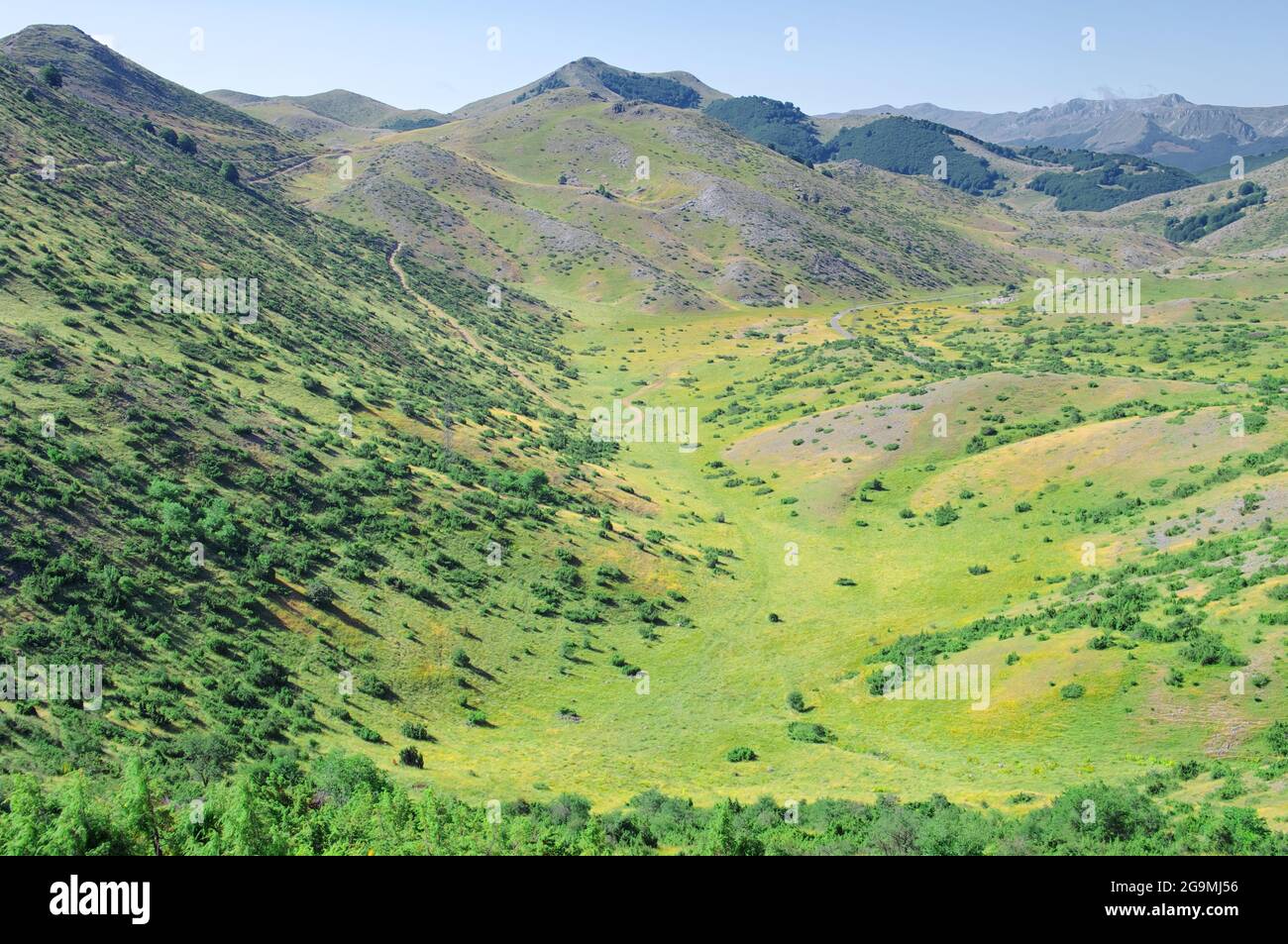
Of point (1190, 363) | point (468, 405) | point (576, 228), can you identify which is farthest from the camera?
point (576, 228)

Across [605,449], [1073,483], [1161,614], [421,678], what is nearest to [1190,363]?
[1073,483]

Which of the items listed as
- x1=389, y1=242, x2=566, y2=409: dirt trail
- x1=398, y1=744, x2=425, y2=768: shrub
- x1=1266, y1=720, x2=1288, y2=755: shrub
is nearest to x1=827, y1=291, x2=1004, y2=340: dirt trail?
x1=389, y1=242, x2=566, y2=409: dirt trail

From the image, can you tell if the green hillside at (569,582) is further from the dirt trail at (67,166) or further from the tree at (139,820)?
the dirt trail at (67,166)

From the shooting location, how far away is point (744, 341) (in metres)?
141

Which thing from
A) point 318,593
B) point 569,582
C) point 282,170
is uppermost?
point 282,170

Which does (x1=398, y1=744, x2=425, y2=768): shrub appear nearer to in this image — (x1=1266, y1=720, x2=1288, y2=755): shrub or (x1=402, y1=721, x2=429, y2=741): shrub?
(x1=402, y1=721, x2=429, y2=741): shrub

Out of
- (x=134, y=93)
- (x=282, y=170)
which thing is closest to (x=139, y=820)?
(x=282, y=170)

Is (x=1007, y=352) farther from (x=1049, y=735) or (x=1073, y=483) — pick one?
(x=1049, y=735)

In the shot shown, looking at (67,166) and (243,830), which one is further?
(67,166)

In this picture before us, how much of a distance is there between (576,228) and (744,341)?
6302 centimetres

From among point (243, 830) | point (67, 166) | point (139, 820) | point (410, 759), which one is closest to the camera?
point (243, 830)

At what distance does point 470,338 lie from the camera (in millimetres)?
121062

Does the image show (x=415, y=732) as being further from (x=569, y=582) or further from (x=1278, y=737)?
(x=1278, y=737)

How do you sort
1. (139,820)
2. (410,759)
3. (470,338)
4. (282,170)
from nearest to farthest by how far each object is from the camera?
(139,820) < (410,759) < (470,338) < (282,170)
